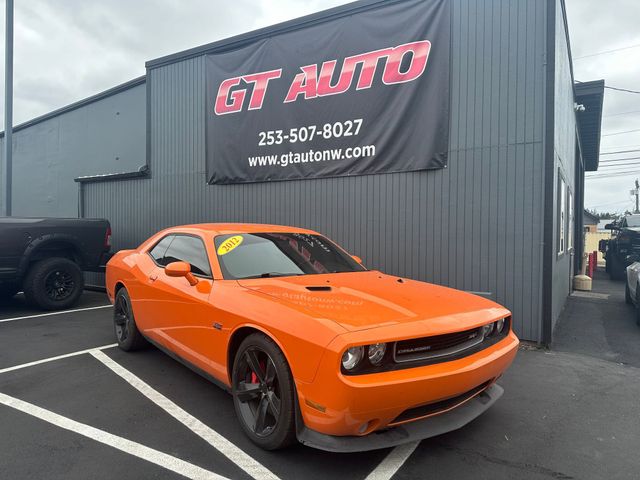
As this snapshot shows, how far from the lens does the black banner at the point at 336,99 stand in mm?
6172

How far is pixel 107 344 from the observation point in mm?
5176

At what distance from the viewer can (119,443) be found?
279 centimetres

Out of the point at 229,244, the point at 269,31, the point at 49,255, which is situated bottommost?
the point at 49,255

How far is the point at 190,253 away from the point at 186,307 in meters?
0.62

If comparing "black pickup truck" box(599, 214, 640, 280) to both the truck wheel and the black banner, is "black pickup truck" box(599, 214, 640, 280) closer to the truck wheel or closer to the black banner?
the black banner

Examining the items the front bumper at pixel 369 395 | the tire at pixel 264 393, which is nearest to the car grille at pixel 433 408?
the front bumper at pixel 369 395

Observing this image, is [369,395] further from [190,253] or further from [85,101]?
[85,101]

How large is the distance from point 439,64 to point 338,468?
215 inches

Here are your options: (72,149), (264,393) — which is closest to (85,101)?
(72,149)

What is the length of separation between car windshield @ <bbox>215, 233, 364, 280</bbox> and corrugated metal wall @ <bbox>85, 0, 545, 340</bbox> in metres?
2.30

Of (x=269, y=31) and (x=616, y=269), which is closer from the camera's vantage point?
(x=269, y=31)

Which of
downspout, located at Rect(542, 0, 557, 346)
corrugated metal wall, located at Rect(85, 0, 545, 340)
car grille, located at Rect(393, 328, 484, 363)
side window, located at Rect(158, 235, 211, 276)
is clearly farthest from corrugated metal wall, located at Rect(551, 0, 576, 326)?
side window, located at Rect(158, 235, 211, 276)

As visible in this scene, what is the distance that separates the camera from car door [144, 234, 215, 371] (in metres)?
3.26

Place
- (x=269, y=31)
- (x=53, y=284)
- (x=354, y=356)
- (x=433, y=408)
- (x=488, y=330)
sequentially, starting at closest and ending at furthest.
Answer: (x=354, y=356) < (x=433, y=408) < (x=488, y=330) < (x=53, y=284) < (x=269, y=31)
